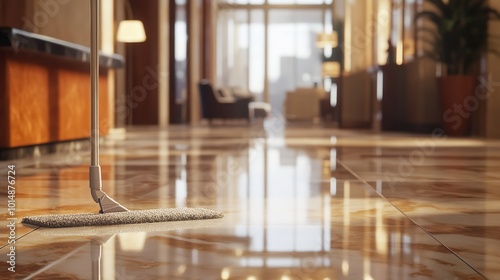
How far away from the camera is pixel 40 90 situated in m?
5.20

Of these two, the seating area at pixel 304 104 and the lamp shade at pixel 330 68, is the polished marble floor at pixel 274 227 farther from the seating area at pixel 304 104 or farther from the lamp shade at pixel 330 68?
the seating area at pixel 304 104

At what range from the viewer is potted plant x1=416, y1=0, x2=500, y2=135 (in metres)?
8.94

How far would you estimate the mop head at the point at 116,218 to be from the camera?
1932 millimetres

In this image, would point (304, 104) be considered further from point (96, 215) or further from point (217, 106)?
point (96, 215)

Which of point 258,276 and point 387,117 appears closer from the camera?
point 258,276

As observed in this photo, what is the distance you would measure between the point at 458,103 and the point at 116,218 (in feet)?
25.2

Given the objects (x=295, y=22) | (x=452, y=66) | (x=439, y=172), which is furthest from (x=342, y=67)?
(x=295, y=22)

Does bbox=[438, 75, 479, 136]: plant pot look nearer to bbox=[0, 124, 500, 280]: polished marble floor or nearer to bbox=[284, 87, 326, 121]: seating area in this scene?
bbox=[0, 124, 500, 280]: polished marble floor

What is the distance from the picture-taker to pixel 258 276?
4.42 ft

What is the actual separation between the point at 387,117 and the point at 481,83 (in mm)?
2593

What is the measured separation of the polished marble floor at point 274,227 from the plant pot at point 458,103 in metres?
5.15

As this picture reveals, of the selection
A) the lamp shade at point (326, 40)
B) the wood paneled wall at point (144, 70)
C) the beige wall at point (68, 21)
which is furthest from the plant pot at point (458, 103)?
the lamp shade at point (326, 40)

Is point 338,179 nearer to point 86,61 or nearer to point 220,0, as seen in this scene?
point 86,61

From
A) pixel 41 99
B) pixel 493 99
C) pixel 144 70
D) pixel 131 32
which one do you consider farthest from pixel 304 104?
pixel 41 99
